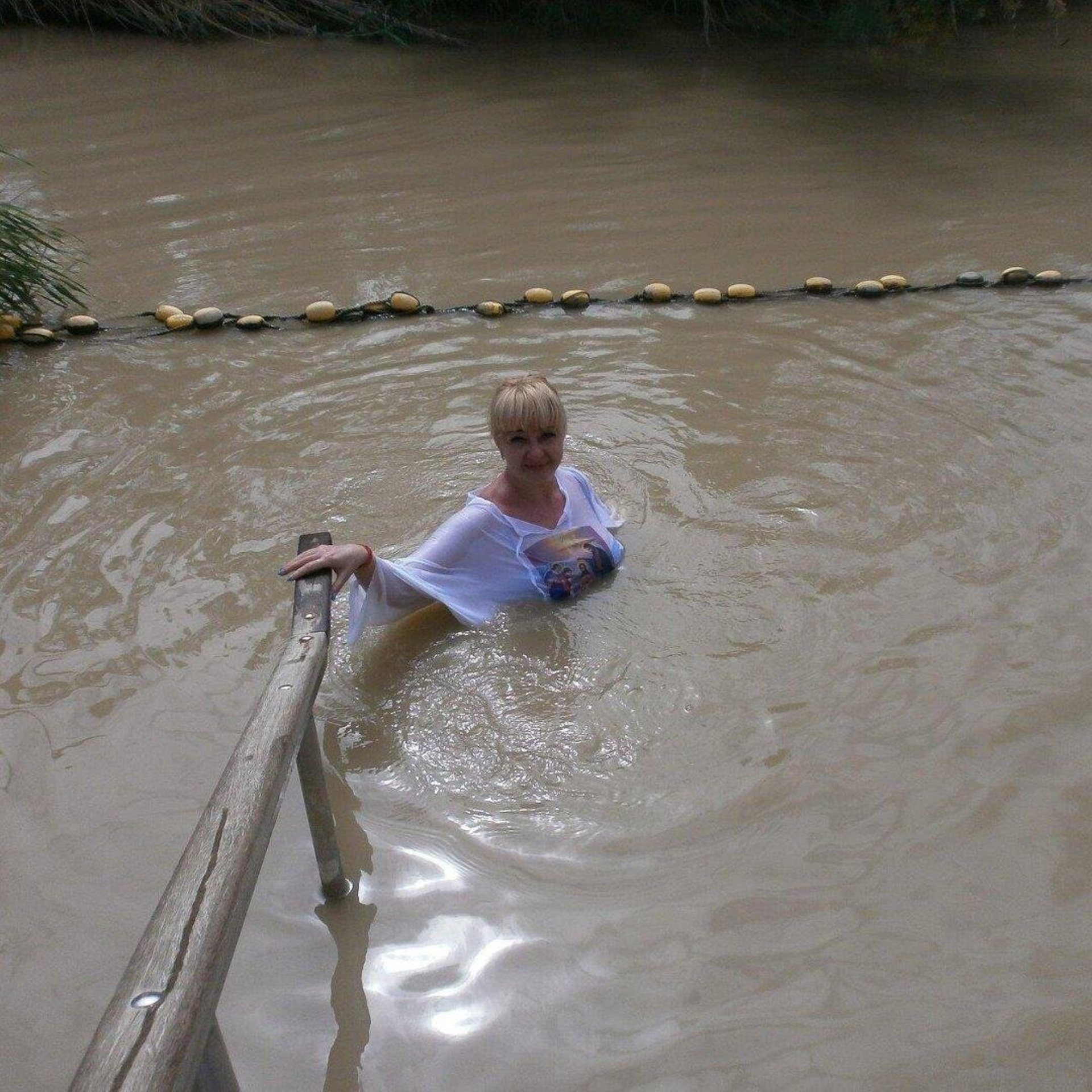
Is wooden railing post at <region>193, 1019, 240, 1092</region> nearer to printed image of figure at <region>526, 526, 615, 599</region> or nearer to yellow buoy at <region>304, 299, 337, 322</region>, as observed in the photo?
printed image of figure at <region>526, 526, 615, 599</region>

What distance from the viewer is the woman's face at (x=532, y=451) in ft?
12.7

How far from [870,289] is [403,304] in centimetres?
254

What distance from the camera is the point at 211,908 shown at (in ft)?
6.13

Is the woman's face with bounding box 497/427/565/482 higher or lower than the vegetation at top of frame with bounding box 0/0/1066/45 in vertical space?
lower

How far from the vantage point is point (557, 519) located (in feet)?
13.7

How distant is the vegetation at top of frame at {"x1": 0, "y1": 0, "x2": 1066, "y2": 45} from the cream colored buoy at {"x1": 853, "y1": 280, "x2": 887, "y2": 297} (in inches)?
201

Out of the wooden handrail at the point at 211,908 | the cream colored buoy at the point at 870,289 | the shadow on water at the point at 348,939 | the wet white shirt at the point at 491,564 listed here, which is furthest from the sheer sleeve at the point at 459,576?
the cream colored buoy at the point at 870,289

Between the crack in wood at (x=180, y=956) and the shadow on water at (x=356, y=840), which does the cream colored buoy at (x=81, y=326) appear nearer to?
the shadow on water at (x=356, y=840)

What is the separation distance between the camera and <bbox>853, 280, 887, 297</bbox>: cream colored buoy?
6.51 m

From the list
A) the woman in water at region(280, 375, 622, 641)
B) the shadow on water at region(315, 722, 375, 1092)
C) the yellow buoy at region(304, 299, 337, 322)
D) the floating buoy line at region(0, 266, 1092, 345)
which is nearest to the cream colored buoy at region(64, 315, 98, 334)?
the floating buoy line at region(0, 266, 1092, 345)

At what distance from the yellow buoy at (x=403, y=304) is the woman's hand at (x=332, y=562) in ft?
10.4

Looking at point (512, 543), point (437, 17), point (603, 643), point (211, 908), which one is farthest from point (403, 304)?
point (437, 17)

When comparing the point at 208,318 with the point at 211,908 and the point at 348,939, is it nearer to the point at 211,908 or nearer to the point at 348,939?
the point at 348,939

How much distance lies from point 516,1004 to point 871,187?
690 centimetres
